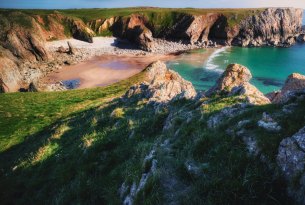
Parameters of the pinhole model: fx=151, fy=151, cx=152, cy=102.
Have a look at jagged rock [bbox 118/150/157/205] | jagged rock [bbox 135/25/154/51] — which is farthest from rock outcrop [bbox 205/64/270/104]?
jagged rock [bbox 135/25/154/51]

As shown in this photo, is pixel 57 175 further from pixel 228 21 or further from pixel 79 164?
pixel 228 21

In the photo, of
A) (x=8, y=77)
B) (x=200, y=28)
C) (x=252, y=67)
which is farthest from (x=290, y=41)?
(x=8, y=77)

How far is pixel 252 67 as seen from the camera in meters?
66.8

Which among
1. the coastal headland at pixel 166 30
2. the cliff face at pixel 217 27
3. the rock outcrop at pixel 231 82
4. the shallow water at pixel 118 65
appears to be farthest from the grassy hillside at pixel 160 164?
the cliff face at pixel 217 27

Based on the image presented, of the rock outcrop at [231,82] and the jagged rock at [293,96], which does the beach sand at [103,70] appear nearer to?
the rock outcrop at [231,82]

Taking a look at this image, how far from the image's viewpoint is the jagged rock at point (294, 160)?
3.35 m

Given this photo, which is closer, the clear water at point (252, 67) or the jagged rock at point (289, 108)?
the jagged rock at point (289, 108)

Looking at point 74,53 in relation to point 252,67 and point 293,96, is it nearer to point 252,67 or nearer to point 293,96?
point 252,67

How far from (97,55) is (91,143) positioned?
280 ft

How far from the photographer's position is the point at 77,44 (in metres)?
97.2

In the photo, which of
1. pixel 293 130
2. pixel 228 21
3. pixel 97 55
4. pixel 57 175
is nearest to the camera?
pixel 293 130

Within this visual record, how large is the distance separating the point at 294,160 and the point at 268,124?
1.69 m

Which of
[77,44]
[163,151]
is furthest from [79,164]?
[77,44]

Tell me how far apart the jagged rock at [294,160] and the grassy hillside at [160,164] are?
0.58ft
